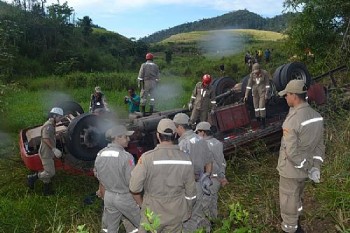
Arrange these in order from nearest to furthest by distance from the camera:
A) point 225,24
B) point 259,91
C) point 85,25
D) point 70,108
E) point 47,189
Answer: point 47,189
point 259,91
point 70,108
point 85,25
point 225,24

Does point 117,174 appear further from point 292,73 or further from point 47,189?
point 292,73

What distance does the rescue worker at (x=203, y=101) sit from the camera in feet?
24.7

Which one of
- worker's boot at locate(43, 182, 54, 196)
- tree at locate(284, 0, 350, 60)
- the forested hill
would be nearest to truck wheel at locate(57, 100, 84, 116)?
worker's boot at locate(43, 182, 54, 196)

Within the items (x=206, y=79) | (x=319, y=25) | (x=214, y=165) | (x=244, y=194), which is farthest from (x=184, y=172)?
(x=319, y=25)

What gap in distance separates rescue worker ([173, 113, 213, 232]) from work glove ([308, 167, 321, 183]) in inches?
40.9

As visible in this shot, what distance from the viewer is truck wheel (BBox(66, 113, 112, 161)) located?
6297mm

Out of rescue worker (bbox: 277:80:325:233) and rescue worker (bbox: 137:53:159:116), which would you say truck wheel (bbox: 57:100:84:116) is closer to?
rescue worker (bbox: 137:53:159:116)

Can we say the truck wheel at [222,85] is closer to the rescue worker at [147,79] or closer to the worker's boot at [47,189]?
the rescue worker at [147,79]

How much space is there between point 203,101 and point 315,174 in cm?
358

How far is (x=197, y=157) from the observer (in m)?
4.51

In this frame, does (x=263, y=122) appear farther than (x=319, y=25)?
No

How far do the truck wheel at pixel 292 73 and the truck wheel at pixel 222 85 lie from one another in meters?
1.42

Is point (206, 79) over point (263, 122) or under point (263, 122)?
over

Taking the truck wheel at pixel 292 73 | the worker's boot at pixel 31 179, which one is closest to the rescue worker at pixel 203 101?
the truck wheel at pixel 292 73
